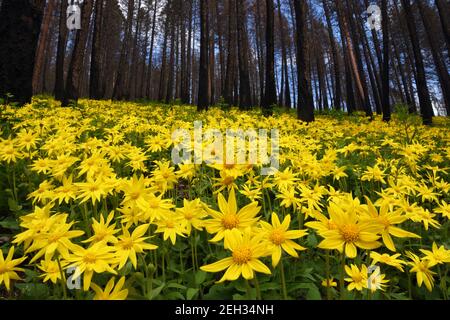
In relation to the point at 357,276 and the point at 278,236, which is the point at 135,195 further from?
the point at 357,276

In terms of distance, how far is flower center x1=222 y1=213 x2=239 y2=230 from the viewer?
1297 mm

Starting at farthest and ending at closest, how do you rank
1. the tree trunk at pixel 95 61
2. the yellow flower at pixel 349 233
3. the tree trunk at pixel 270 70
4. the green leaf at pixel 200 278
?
the tree trunk at pixel 95 61, the tree trunk at pixel 270 70, the green leaf at pixel 200 278, the yellow flower at pixel 349 233

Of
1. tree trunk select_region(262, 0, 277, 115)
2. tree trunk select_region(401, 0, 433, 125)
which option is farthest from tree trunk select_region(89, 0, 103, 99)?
tree trunk select_region(401, 0, 433, 125)

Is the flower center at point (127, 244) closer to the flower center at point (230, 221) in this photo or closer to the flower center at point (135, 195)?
the flower center at point (135, 195)

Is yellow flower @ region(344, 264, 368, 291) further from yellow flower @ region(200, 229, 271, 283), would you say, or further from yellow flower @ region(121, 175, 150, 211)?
yellow flower @ region(121, 175, 150, 211)

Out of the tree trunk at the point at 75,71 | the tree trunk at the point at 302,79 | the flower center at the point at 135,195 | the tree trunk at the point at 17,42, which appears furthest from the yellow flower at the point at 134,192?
the tree trunk at the point at 75,71

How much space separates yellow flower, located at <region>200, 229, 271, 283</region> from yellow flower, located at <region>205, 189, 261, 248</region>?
0.09m

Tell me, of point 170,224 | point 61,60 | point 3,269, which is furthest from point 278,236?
point 61,60

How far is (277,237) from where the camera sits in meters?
1.23

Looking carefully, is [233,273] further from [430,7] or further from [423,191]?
[430,7]

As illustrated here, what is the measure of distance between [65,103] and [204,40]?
6112 mm

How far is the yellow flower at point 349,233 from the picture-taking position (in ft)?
3.67
